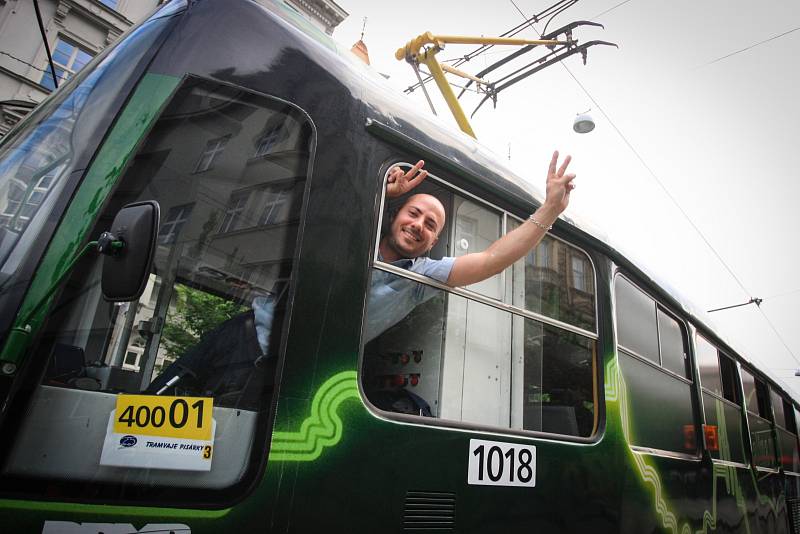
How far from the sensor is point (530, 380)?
2.50 m

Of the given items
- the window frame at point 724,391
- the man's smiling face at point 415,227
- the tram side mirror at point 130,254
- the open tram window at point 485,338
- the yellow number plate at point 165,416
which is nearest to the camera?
the tram side mirror at point 130,254

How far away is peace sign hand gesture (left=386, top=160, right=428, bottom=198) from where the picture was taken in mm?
1983

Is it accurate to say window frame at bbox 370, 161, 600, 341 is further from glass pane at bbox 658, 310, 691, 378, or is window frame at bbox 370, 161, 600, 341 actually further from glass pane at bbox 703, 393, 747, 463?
glass pane at bbox 703, 393, 747, 463

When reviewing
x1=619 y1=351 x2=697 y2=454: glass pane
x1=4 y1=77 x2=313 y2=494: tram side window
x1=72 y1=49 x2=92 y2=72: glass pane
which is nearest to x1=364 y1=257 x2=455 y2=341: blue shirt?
x1=4 y1=77 x2=313 y2=494: tram side window

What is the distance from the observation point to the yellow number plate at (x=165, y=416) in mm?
1342

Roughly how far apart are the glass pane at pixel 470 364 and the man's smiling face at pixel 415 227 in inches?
7.3

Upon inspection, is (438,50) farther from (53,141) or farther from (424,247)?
(53,141)

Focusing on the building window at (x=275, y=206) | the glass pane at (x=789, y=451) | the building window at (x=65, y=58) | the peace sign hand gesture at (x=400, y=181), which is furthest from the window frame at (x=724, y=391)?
the building window at (x=65, y=58)

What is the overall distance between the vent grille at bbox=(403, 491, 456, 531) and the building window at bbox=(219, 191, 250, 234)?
43.1 inches

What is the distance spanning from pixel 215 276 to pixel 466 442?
3.74ft

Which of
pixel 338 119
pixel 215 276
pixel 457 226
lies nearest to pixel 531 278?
pixel 457 226

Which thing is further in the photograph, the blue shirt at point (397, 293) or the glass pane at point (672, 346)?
the glass pane at point (672, 346)

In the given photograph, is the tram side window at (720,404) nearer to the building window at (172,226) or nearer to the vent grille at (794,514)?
the vent grille at (794,514)

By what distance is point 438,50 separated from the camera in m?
4.06
